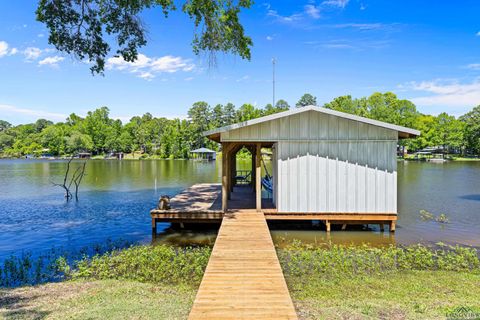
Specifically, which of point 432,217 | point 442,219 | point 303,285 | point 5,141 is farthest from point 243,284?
point 5,141

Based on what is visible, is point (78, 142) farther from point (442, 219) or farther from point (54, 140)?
point (442, 219)

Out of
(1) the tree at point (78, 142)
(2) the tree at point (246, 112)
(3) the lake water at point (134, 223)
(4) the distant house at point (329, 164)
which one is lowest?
(3) the lake water at point (134, 223)

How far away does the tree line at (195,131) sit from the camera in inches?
2547

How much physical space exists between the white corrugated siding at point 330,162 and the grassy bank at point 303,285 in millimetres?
1920

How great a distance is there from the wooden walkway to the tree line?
55.6 m

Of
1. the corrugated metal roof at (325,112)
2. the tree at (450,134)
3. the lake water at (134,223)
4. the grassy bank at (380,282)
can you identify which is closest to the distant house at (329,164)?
the corrugated metal roof at (325,112)

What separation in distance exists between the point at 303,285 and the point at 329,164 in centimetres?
544

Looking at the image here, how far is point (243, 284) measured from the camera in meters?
5.05

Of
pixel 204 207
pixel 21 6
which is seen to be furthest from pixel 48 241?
pixel 21 6

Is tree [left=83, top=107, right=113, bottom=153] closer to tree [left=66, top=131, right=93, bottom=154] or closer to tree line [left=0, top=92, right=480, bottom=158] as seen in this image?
tree line [left=0, top=92, right=480, bottom=158]

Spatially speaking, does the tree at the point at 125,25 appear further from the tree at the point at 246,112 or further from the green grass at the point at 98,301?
the tree at the point at 246,112

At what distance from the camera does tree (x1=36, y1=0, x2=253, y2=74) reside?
342 inches

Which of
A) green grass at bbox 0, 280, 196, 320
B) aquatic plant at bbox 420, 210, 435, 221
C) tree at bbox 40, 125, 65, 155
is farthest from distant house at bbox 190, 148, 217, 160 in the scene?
green grass at bbox 0, 280, 196, 320

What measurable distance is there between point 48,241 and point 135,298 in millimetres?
7677
